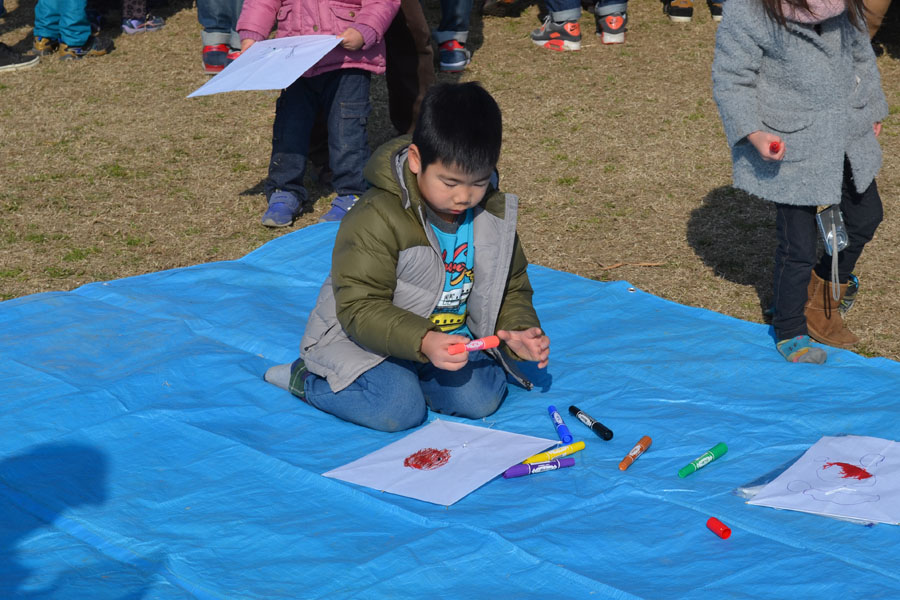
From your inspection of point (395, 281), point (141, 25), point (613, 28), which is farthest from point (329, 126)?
point (141, 25)

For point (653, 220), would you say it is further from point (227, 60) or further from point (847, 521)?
point (227, 60)

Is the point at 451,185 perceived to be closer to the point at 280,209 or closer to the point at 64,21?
the point at 280,209

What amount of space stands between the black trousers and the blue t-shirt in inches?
45.3

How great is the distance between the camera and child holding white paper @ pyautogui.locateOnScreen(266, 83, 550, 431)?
2.68m

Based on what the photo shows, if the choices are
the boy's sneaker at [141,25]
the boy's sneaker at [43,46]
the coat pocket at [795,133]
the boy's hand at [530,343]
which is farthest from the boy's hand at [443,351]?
the boy's sneaker at [141,25]

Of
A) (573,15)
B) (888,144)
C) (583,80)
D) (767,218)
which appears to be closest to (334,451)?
(767,218)

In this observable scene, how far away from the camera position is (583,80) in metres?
7.09

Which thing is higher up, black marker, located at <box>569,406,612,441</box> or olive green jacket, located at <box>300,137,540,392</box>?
olive green jacket, located at <box>300,137,540,392</box>

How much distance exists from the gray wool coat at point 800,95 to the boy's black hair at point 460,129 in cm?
104

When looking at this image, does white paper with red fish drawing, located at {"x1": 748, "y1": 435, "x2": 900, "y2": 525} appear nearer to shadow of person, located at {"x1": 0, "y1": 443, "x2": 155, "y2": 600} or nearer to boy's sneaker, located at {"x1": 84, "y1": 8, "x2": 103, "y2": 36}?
shadow of person, located at {"x1": 0, "y1": 443, "x2": 155, "y2": 600}

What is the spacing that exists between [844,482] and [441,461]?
106cm

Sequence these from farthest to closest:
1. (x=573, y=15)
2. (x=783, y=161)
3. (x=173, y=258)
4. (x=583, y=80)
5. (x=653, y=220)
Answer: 1. (x=573, y=15)
2. (x=583, y=80)
3. (x=653, y=220)
4. (x=173, y=258)
5. (x=783, y=161)

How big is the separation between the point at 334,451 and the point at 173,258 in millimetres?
2014

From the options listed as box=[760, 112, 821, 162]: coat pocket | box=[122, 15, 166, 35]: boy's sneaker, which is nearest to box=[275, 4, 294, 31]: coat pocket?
box=[760, 112, 821, 162]: coat pocket
